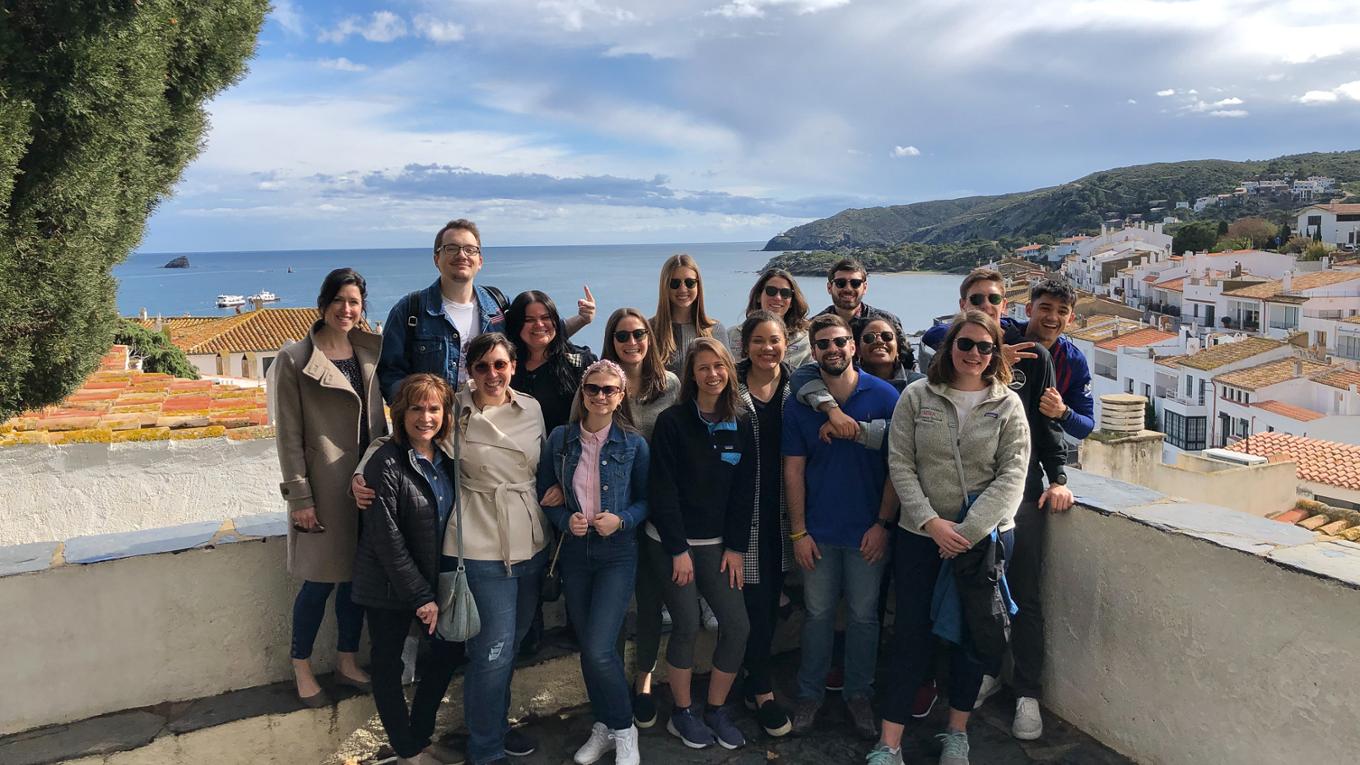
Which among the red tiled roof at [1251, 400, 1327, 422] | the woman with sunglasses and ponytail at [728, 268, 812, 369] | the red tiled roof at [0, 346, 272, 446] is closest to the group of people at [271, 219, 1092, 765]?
the woman with sunglasses and ponytail at [728, 268, 812, 369]

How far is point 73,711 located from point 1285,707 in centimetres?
428

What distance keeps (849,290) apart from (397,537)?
97.3 inches

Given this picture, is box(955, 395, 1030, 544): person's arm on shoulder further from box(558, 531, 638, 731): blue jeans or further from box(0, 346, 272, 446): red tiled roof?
box(0, 346, 272, 446): red tiled roof

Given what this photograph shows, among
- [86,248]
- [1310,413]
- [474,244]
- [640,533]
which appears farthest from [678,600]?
[1310,413]

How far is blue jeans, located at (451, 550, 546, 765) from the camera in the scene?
319 centimetres

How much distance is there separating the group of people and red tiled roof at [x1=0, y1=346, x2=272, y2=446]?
13.9 ft

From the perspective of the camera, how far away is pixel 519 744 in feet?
11.2

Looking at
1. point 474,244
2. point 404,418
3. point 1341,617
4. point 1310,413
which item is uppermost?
point 474,244

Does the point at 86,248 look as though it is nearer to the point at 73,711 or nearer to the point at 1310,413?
the point at 73,711

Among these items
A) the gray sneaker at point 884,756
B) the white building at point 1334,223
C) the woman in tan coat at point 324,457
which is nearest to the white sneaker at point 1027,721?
the gray sneaker at point 884,756

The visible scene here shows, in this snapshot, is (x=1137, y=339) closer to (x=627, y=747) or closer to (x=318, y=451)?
(x=627, y=747)

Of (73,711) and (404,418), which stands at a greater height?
(404,418)

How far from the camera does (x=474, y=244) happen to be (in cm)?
375

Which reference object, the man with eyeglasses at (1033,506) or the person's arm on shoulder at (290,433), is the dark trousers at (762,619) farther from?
the person's arm on shoulder at (290,433)
